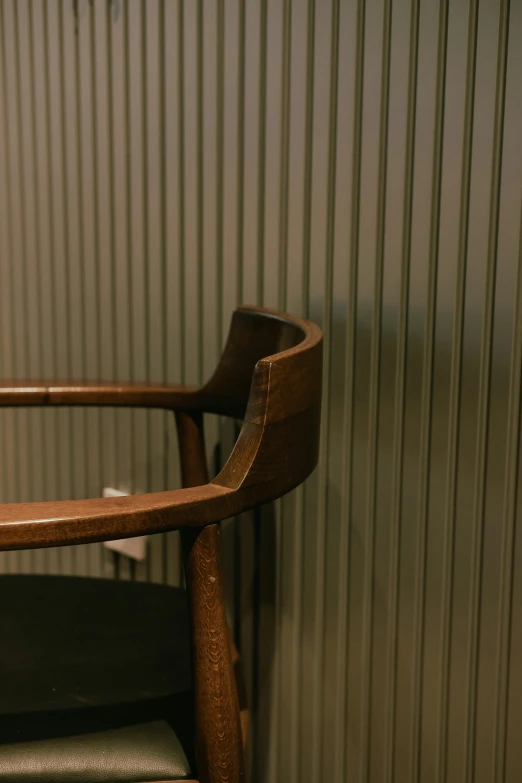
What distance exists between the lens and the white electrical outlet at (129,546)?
1.63 metres

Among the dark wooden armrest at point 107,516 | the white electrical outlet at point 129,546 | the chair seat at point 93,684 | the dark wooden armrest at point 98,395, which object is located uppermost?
the dark wooden armrest at point 98,395

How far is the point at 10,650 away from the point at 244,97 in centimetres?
86

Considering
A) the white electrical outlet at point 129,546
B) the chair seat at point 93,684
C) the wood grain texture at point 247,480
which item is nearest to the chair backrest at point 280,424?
the wood grain texture at point 247,480

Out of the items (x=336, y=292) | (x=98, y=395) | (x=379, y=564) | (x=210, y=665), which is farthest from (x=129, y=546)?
(x=210, y=665)

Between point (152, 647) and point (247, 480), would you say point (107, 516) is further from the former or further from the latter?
point (152, 647)

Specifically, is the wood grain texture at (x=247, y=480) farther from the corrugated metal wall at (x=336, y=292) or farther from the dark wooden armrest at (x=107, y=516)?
the corrugated metal wall at (x=336, y=292)

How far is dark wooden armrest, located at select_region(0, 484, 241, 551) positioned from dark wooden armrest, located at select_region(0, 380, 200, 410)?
0.49m

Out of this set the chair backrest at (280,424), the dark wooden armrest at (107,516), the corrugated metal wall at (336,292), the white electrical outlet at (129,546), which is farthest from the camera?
the white electrical outlet at (129,546)

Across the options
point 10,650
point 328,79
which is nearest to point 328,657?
point 10,650

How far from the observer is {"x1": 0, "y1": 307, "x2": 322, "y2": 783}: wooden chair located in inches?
31.1

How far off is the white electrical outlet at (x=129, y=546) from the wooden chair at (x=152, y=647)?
1.62ft

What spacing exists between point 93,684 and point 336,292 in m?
0.64

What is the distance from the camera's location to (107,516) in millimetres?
766

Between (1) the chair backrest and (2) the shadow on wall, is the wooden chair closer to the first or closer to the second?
(1) the chair backrest
